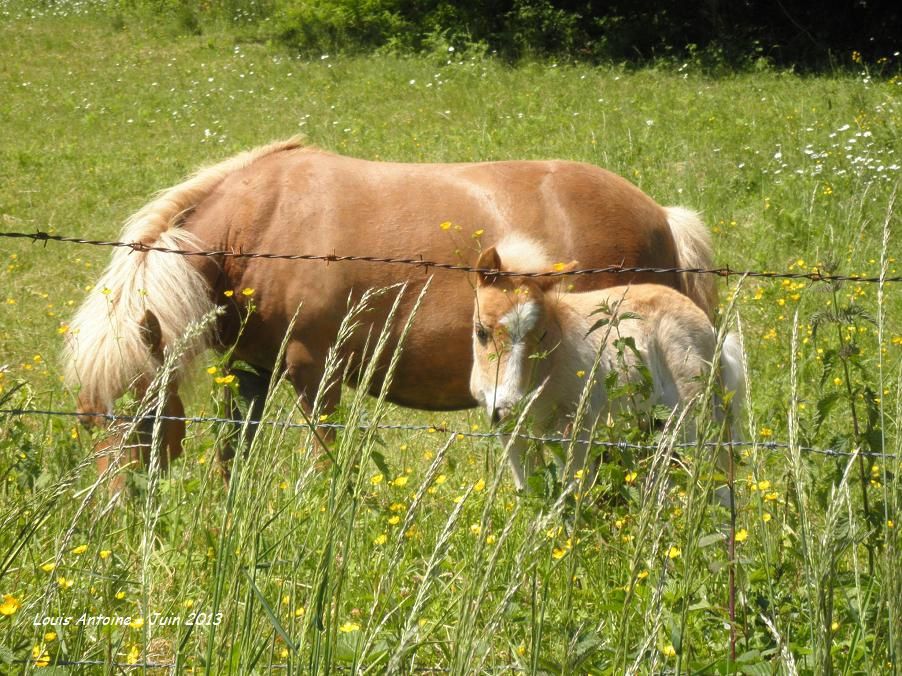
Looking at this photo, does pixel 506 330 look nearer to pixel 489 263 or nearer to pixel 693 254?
pixel 489 263

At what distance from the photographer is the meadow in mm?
1911

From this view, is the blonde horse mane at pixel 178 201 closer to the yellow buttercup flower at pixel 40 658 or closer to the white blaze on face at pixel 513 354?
the white blaze on face at pixel 513 354

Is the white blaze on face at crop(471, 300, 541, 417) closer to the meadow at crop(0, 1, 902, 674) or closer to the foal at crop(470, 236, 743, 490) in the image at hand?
the foal at crop(470, 236, 743, 490)

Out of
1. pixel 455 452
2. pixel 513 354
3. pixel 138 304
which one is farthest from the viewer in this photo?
pixel 455 452

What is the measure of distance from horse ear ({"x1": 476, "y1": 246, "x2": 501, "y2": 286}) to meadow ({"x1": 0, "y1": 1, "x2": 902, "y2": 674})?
680mm

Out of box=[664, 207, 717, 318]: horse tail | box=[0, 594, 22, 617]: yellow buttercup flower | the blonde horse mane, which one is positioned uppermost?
the blonde horse mane

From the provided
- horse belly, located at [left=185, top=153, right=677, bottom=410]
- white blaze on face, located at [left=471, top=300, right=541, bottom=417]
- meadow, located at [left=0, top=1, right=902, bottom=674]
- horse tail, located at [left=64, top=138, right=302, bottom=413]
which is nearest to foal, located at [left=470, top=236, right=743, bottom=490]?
white blaze on face, located at [left=471, top=300, right=541, bottom=417]

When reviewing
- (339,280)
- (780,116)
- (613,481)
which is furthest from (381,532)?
(780,116)

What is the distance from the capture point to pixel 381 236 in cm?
528

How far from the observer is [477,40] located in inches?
704

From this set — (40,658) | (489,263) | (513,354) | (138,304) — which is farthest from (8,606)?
(138,304)

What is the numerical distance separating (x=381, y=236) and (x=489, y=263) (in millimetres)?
1252

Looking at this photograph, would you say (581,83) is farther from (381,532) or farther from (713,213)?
(381,532)

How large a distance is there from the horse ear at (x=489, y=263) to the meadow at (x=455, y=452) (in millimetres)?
680
